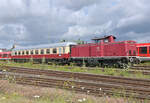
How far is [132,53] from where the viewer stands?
57.3ft

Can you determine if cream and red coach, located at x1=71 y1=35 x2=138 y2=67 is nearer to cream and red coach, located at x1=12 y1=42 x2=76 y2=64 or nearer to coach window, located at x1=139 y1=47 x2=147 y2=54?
cream and red coach, located at x1=12 y1=42 x2=76 y2=64

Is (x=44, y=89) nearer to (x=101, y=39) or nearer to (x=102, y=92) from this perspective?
(x=102, y=92)

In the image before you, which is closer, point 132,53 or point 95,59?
point 132,53

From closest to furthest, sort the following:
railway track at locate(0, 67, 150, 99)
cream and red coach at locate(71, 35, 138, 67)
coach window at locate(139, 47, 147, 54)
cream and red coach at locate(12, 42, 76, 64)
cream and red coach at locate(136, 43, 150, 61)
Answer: railway track at locate(0, 67, 150, 99) < cream and red coach at locate(71, 35, 138, 67) < cream and red coach at locate(136, 43, 150, 61) < coach window at locate(139, 47, 147, 54) < cream and red coach at locate(12, 42, 76, 64)

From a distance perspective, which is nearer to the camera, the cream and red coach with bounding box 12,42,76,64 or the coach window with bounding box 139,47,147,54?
the coach window with bounding box 139,47,147,54

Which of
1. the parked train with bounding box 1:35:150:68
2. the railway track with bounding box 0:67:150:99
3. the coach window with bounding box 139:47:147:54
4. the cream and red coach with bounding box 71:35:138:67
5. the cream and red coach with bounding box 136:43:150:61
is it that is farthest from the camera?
the coach window with bounding box 139:47:147:54

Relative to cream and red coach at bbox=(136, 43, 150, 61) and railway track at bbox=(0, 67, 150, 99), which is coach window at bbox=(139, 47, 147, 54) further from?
railway track at bbox=(0, 67, 150, 99)

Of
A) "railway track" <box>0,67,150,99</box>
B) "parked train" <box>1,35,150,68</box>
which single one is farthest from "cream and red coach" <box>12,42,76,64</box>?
"railway track" <box>0,67,150,99</box>

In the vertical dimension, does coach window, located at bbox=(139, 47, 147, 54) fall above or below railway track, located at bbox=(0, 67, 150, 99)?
above

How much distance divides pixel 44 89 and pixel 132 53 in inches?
484

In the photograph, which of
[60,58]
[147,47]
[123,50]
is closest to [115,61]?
[123,50]

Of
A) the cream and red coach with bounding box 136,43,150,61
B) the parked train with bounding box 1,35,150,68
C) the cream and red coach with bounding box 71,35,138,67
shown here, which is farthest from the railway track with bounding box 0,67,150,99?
the cream and red coach with bounding box 136,43,150,61

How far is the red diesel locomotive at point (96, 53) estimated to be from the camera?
17016mm

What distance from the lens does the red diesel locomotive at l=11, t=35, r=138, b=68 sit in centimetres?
1702
